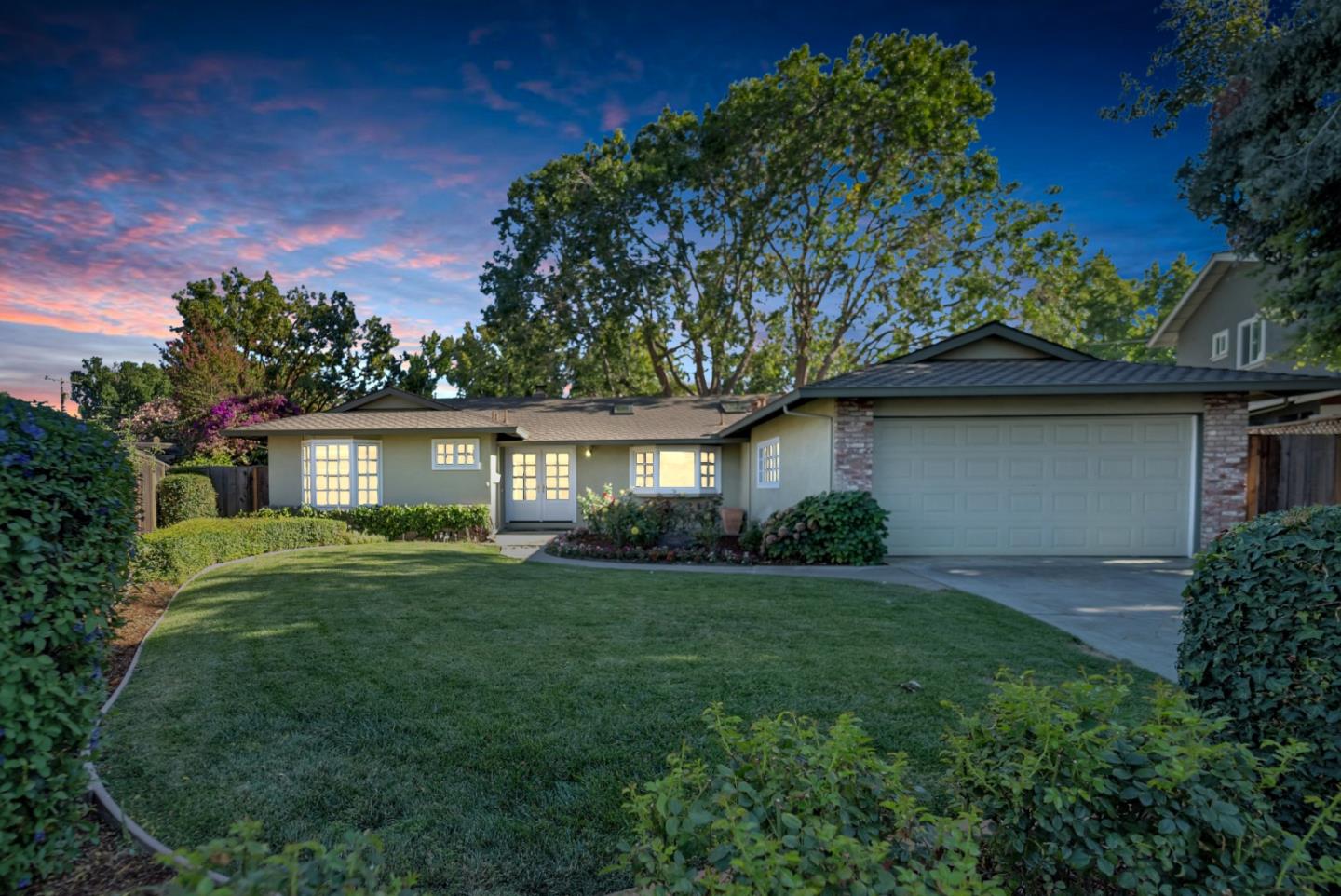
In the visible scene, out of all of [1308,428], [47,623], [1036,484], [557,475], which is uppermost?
[1308,428]

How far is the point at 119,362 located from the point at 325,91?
5478 cm

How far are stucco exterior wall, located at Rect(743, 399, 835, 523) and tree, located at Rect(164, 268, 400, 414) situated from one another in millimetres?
22615

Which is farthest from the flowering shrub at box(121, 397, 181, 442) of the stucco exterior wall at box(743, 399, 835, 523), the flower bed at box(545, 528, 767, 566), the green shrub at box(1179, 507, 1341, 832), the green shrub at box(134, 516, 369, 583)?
the green shrub at box(1179, 507, 1341, 832)

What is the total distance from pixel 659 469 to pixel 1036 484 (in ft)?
30.2

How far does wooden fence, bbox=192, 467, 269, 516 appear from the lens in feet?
54.2

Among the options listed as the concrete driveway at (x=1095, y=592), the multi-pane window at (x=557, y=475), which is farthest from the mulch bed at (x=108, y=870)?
the multi-pane window at (x=557, y=475)

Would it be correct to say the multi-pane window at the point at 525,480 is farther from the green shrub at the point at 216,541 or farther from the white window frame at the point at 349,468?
the green shrub at the point at 216,541

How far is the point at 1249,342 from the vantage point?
16328 millimetres

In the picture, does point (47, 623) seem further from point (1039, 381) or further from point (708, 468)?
point (708, 468)

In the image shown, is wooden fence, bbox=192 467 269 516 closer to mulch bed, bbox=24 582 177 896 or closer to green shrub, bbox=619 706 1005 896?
mulch bed, bbox=24 582 177 896

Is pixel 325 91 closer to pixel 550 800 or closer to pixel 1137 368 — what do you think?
pixel 550 800

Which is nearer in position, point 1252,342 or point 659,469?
point 1252,342

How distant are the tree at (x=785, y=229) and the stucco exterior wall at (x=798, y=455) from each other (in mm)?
10262

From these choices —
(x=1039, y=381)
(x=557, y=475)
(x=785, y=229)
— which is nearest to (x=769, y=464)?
(x=1039, y=381)
